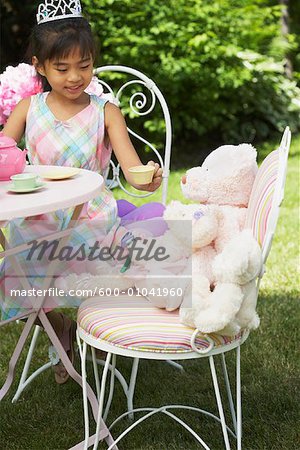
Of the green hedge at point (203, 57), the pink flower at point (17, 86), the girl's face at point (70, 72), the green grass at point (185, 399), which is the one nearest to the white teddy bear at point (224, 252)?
the girl's face at point (70, 72)

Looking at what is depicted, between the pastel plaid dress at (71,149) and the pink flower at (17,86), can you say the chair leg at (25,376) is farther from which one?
the pink flower at (17,86)

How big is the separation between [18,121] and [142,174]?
73cm

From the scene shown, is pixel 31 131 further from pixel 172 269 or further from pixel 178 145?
Answer: pixel 178 145

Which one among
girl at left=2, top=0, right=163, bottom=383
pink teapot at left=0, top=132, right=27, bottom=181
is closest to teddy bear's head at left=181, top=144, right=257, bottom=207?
girl at left=2, top=0, right=163, bottom=383

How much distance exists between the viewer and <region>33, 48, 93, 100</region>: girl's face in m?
2.57

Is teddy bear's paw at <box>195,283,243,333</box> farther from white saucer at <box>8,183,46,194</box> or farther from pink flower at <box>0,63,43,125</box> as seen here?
pink flower at <box>0,63,43,125</box>

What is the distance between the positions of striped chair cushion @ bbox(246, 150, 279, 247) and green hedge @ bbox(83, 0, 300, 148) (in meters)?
4.08

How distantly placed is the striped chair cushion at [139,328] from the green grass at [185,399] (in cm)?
57

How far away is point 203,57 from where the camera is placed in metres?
6.59

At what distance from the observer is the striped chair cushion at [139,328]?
2.11m

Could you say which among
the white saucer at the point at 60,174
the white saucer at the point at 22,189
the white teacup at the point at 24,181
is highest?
the white teacup at the point at 24,181

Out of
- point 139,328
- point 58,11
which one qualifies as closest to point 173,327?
point 139,328

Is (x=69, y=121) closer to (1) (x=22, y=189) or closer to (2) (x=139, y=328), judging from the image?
(1) (x=22, y=189)

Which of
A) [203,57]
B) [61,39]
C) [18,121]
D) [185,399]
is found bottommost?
[203,57]
